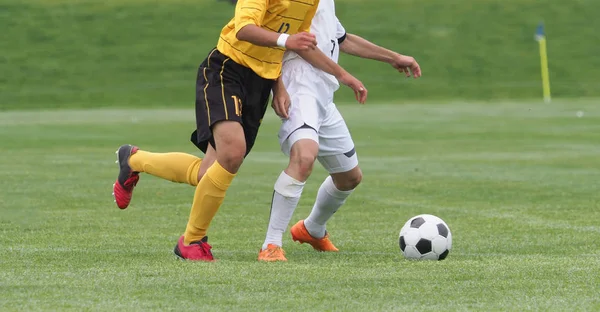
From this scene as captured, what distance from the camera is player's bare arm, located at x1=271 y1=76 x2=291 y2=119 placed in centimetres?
749

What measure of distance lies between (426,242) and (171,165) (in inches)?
75.6

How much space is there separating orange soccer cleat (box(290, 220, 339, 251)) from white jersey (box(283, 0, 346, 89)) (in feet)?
3.33

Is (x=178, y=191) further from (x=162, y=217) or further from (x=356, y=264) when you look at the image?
(x=356, y=264)

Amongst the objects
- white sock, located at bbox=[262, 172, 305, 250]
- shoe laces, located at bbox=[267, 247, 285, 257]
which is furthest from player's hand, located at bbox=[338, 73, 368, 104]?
shoe laces, located at bbox=[267, 247, 285, 257]

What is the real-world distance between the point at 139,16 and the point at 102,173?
29407 millimetres

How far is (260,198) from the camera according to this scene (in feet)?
37.7

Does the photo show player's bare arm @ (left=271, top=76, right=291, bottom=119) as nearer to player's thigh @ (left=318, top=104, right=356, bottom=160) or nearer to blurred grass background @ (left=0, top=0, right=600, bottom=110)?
player's thigh @ (left=318, top=104, right=356, bottom=160)

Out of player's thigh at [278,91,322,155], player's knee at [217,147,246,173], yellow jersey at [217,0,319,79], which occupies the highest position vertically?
yellow jersey at [217,0,319,79]

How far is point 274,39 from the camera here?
22.5ft

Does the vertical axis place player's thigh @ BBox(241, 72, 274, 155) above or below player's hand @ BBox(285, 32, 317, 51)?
below

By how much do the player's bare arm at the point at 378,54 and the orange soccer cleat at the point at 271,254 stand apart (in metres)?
1.75

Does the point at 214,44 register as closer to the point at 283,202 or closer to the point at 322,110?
the point at 322,110

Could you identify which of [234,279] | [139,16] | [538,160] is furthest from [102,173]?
[139,16]

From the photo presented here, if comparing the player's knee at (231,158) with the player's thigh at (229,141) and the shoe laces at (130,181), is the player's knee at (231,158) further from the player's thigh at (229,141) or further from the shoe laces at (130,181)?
the shoe laces at (130,181)
